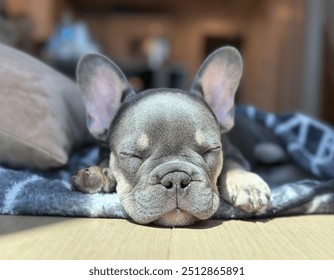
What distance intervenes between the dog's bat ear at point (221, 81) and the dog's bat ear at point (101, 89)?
193 mm

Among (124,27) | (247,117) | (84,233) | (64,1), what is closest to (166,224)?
(84,233)

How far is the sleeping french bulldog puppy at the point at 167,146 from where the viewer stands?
3.92 ft

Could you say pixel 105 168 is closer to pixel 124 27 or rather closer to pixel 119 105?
pixel 119 105

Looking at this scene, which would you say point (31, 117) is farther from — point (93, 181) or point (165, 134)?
point (165, 134)

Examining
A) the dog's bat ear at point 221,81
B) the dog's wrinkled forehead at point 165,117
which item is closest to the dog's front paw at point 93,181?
the dog's wrinkled forehead at point 165,117

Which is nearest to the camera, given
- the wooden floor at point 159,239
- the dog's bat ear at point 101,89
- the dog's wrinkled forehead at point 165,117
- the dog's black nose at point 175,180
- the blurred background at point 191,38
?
the wooden floor at point 159,239

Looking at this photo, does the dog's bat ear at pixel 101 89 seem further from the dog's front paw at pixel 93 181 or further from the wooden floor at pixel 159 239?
the wooden floor at pixel 159 239

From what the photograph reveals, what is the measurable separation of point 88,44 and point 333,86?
2.23m

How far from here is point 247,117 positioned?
225cm

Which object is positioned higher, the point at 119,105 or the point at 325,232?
the point at 119,105

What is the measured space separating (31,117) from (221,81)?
533 mm

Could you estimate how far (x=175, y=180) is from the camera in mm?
1176

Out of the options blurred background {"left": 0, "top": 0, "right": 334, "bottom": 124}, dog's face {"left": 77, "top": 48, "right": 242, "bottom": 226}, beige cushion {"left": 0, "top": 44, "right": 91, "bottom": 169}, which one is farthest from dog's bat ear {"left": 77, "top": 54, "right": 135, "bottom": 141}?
blurred background {"left": 0, "top": 0, "right": 334, "bottom": 124}

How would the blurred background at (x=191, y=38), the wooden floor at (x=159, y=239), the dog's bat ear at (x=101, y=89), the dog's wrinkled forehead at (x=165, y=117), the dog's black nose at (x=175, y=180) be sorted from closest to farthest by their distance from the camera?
the wooden floor at (x=159, y=239) → the dog's black nose at (x=175, y=180) → the dog's wrinkled forehead at (x=165, y=117) → the dog's bat ear at (x=101, y=89) → the blurred background at (x=191, y=38)
